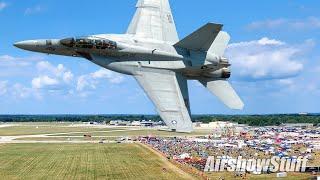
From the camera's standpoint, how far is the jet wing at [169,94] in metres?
22.3

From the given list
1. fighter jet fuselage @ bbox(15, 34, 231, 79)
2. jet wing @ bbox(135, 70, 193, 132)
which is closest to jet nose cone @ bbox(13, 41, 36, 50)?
fighter jet fuselage @ bbox(15, 34, 231, 79)

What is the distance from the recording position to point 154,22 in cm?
2831

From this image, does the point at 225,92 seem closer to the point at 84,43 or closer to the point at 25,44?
the point at 84,43

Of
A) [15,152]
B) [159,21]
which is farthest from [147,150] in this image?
[159,21]

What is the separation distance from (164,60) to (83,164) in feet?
247

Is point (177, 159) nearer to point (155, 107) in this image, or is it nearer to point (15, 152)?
point (15, 152)

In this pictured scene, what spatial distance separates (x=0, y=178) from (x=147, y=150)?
177 ft

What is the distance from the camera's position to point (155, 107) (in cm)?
2284

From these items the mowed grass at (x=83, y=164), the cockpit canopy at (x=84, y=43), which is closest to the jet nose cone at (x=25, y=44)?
the cockpit canopy at (x=84, y=43)

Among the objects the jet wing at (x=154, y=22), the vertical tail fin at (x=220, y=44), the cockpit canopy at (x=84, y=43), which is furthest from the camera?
the vertical tail fin at (x=220, y=44)

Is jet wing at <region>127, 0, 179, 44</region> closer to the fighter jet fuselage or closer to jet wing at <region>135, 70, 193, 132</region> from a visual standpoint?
the fighter jet fuselage

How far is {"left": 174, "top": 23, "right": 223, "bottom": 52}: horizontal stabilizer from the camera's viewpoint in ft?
79.1

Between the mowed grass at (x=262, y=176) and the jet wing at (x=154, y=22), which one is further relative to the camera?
the mowed grass at (x=262, y=176)

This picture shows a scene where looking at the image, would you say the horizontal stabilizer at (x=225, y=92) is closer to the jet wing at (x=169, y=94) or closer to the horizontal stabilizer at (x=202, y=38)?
the jet wing at (x=169, y=94)
